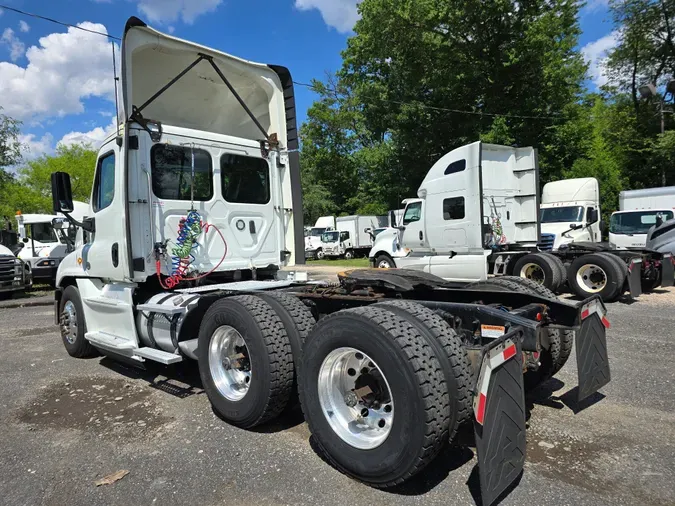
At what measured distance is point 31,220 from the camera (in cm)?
1547

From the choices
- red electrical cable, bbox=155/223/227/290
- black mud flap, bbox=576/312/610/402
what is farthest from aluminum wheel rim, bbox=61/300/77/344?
black mud flap, bbox=576/312/610/402

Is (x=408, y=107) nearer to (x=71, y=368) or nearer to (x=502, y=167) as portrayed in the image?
(x=502, y=167)

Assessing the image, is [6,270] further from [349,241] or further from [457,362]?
[349,241]

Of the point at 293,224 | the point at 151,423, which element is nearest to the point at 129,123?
the point at 293,224

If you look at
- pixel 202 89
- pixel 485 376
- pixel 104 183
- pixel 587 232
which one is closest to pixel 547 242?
pixel 587 232

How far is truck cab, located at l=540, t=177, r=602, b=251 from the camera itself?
13.7m

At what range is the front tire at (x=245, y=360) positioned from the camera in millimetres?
3484

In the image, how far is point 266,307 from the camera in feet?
12.3

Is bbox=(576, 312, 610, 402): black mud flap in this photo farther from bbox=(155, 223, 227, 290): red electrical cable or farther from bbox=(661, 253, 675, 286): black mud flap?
bbox=(661, 253, 675, 286): black mud flap

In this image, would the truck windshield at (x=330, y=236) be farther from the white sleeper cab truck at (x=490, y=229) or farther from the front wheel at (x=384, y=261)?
the white sleeper cab truck at (x=490, y=229)

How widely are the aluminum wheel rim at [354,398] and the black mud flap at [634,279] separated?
7.62 meters

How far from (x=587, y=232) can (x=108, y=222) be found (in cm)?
1388

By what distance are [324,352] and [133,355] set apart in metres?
2.63

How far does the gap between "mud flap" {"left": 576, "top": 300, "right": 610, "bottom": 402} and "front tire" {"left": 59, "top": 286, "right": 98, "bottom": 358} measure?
18.2 ft
